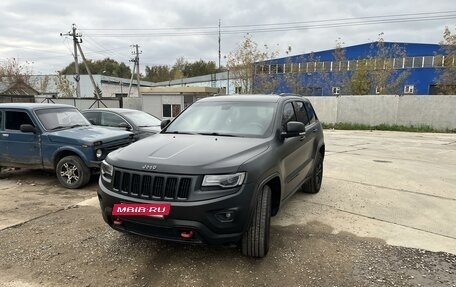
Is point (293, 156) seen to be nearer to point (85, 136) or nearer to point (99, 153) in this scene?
point (99, 153)

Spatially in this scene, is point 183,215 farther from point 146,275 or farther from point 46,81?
point 46,81

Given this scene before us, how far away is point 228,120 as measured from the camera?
183 inches

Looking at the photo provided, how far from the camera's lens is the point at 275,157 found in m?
3.96

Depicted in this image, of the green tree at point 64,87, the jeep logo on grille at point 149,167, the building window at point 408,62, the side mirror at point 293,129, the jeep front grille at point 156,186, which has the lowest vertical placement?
the jeep front grille at point 156,186

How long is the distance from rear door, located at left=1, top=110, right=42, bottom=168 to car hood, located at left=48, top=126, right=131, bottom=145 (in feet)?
1.48

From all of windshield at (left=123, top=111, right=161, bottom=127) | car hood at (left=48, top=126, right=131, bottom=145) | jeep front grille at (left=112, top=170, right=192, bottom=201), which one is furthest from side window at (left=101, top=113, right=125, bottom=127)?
jeep front grille at (left=112, top=170, right=192, bottom=201)

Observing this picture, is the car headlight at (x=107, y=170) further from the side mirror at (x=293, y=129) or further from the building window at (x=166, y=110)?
the building window at (x=166, y=110)

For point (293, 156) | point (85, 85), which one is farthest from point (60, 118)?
point (85, 85)

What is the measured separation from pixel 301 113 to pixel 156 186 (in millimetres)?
3139

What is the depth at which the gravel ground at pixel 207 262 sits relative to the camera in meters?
3.40

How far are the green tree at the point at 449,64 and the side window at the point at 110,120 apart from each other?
88.2ft

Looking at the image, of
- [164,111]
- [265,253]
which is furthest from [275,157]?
[164,111]

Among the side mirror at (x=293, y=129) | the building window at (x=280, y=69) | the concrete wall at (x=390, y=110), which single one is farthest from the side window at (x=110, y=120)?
the building window at (x=280, y=69)

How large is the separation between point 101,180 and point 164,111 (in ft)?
95.3
